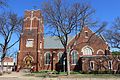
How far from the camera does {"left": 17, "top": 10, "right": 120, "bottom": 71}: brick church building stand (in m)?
50.0

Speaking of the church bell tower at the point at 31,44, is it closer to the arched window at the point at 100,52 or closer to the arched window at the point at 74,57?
the arched window at the point at 74,57

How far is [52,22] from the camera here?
37.7 meters

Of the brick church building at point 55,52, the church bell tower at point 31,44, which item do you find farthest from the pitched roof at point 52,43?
the church bell tower at point 31,44

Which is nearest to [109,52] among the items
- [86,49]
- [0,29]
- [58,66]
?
[86,49]

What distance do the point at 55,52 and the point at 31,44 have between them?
703 cm

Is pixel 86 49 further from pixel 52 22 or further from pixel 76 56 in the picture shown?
pixel 52 22

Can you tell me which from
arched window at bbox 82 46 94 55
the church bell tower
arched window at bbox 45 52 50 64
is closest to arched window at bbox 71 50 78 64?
arched window at bbox 82 46 94 55

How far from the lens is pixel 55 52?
184ft

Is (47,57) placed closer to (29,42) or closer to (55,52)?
(55,52)

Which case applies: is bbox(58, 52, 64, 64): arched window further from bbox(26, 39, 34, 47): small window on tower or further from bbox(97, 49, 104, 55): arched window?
bbox(97, 49, 104, 55): arched window

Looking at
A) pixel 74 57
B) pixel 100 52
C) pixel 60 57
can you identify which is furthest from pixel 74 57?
pixel 100 52

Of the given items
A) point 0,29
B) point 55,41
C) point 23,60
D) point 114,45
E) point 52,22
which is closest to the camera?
point 52,22

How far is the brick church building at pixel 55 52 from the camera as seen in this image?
50.0 meters

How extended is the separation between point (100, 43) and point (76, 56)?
720 cm
